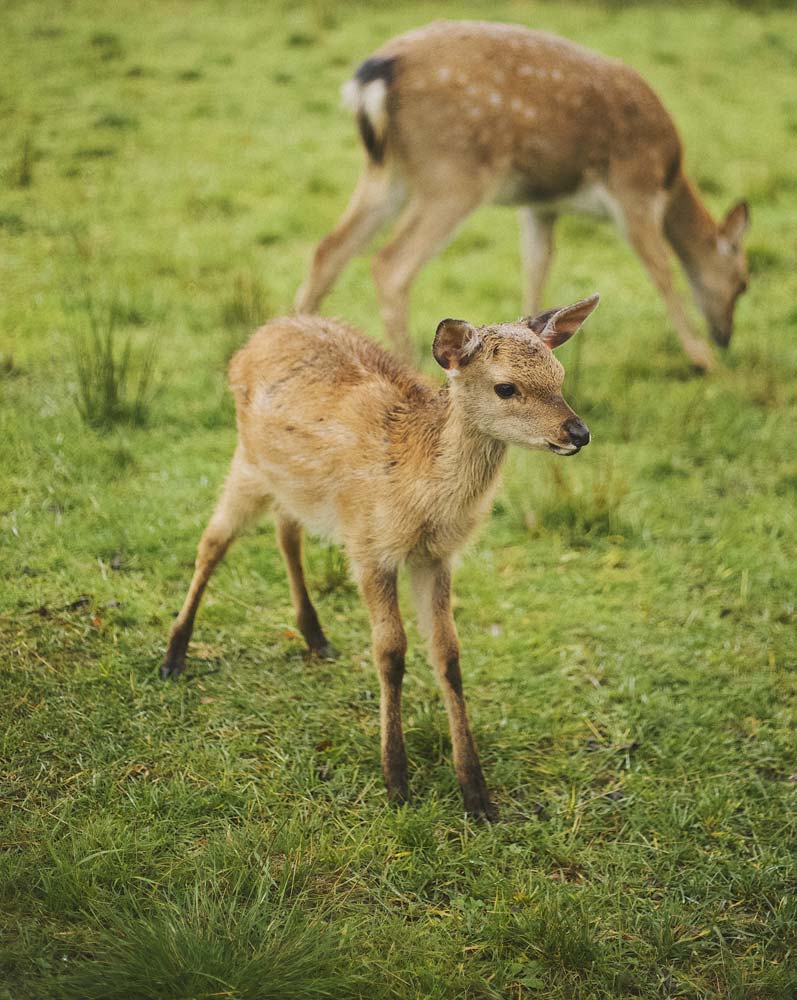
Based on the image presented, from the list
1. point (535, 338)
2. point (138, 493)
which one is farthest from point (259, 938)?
point (138, 493)

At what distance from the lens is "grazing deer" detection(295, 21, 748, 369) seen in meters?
6.03

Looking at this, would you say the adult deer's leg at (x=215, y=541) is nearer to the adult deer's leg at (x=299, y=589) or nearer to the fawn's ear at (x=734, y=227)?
the adult deer's leg at (x=299, y=589)

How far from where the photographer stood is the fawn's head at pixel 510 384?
3.06 m

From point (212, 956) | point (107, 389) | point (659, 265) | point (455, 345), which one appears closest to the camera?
point (212, 956)

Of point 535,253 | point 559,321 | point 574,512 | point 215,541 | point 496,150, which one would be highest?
point 559,321

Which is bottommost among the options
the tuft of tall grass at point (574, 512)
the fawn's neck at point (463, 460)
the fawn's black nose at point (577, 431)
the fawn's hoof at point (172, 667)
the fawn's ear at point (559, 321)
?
the tuft of tall grass at point (574, 512)

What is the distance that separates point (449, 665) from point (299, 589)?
→ 2.54ft

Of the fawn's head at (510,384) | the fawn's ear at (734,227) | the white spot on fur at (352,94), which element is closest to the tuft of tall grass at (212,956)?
the fawn's head at (510,384)

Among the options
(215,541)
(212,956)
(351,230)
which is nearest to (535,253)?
(351,230)

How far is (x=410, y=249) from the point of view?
6.04 metres

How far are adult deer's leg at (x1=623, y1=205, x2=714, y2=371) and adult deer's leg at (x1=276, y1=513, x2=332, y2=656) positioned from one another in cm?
340

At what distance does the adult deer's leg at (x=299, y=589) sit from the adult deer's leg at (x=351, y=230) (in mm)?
2376

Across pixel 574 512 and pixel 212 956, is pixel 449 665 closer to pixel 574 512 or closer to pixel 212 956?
pixel 212 956

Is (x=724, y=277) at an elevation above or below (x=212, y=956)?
below
